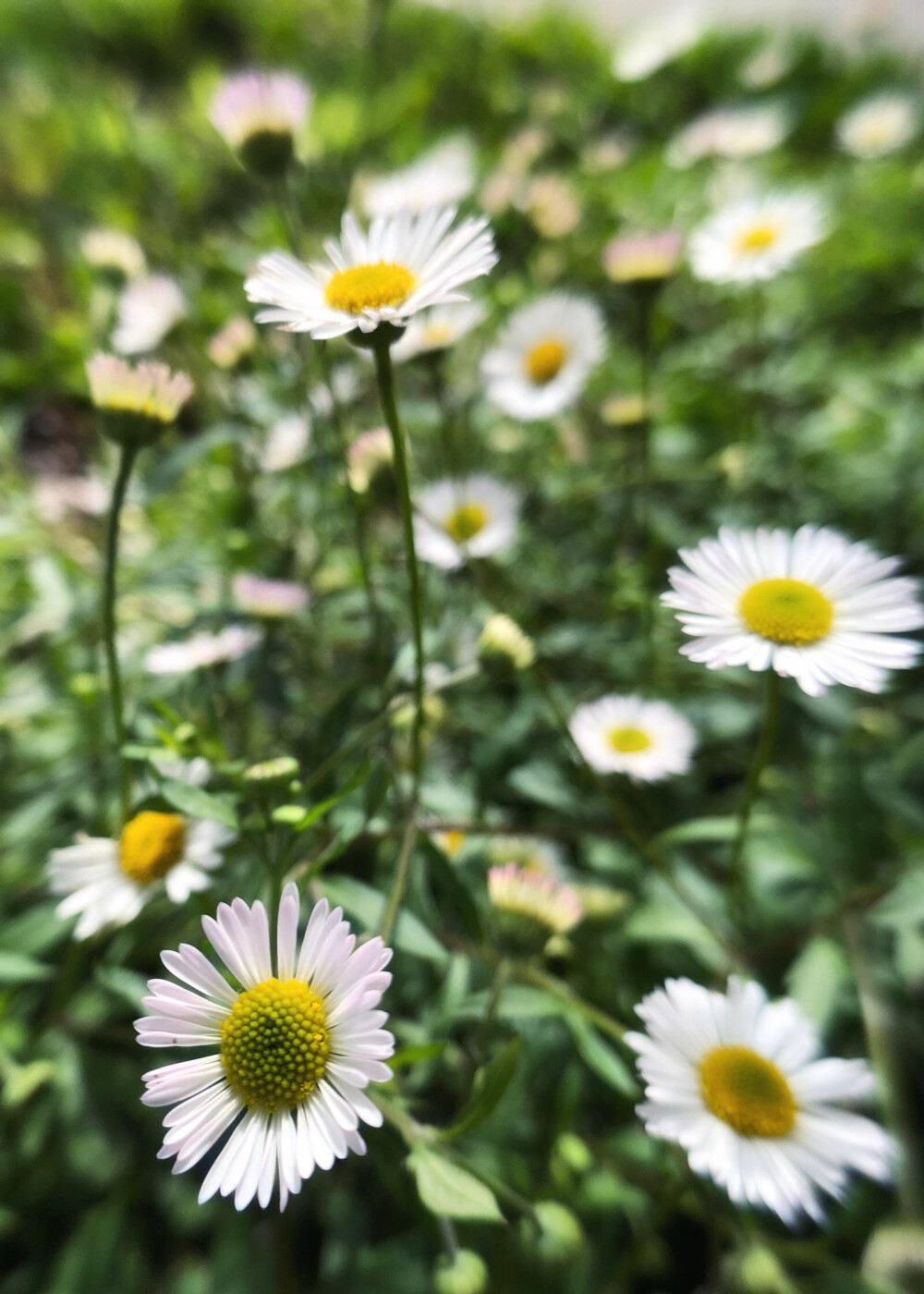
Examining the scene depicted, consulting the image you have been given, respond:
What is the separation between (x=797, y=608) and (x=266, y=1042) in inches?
11.6

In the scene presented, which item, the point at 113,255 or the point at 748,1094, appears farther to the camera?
the point at 113,255

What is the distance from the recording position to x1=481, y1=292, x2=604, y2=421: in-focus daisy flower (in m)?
0.77

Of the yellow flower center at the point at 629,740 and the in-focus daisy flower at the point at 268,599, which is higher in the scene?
the in-focus daisy flower at the point at 268,599

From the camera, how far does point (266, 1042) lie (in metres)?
0.32

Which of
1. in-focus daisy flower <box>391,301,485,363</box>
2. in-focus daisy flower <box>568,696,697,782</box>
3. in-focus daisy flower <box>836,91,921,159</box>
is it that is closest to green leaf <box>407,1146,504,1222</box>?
in-focus daisy flower <box>568,696,697,782</box>

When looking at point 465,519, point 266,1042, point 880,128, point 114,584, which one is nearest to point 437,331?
point 465,519

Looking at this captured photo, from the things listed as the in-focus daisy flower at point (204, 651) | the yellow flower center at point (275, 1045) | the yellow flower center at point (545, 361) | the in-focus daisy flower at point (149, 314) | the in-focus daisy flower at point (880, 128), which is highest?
the in-focus daisy flower at point (880, 128)

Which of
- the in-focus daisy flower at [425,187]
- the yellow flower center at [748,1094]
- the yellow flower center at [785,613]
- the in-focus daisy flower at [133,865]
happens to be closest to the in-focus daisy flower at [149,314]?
the in-focus daisy flower at [425,187]

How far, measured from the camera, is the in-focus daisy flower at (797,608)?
388mm

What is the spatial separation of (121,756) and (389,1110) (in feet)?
0.71

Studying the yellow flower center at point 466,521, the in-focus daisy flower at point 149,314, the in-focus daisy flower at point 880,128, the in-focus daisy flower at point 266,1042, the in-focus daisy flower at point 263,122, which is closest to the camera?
the in-focus daisy flower at point 266,1042

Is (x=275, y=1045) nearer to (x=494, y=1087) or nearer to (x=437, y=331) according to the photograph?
(x=494, y=1087)

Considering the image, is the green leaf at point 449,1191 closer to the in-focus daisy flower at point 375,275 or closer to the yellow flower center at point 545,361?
the in-focus daisy flower at point 375,275

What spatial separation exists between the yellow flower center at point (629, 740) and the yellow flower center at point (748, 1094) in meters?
0.26
